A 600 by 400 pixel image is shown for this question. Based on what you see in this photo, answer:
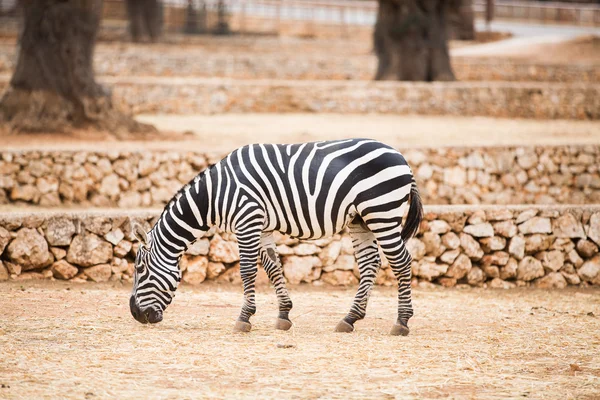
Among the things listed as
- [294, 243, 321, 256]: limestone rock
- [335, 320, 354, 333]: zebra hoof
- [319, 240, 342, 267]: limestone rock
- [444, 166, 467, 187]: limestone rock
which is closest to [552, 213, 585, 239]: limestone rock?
[319, 240, 342, 267]: limestone rock

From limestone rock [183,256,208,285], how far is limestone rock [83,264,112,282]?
810 millimetres

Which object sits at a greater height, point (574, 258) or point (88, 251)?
point (88, 251)

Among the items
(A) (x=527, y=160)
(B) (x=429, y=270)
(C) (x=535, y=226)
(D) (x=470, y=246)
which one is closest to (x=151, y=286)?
(B) (x=429, y=270)

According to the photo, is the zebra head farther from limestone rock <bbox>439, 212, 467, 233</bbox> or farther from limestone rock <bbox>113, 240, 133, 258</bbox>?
limestone rock <bbox>439, 212, 467, 233</bbox>

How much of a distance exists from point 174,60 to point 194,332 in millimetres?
21014

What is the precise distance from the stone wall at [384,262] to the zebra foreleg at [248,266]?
8.23 ft

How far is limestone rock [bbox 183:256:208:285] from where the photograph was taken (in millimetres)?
9820

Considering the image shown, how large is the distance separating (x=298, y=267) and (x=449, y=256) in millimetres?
1671

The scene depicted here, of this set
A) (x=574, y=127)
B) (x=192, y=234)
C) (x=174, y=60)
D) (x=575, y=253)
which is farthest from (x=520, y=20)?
(x=192, y=234)

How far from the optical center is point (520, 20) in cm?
4669

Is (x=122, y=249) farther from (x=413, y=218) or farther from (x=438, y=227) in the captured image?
(x=413, y=218)

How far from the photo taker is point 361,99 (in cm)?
2234

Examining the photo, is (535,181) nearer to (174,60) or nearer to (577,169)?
(577,169)

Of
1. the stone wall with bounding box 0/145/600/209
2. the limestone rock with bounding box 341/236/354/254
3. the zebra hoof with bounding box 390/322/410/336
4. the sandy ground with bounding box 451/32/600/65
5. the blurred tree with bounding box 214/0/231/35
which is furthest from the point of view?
the blurred tree with bounding box 214/0/231/35
